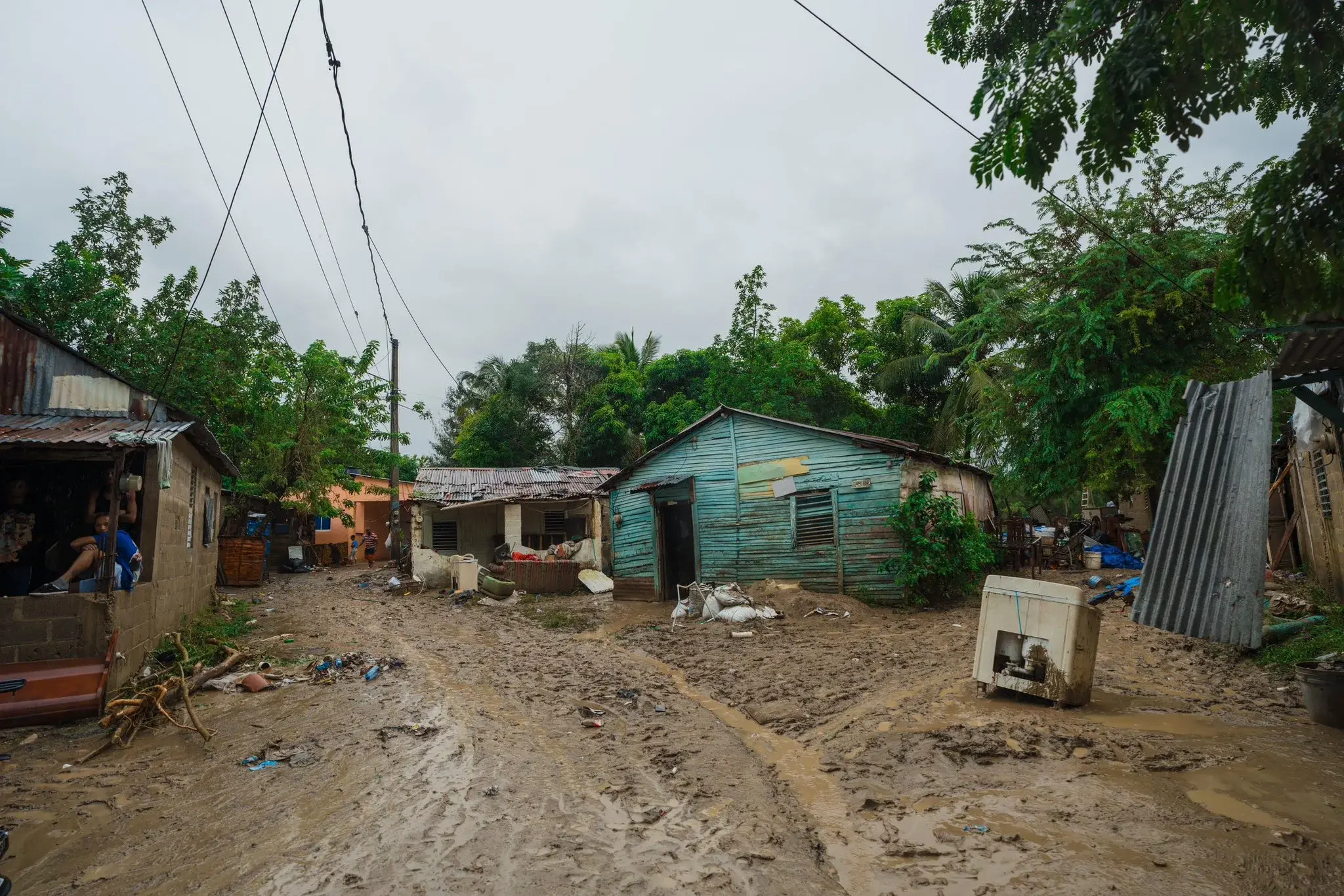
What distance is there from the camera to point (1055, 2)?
6.47 meters

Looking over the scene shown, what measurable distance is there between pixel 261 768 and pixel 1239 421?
31.2ft

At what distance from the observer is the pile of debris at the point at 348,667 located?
843 cm

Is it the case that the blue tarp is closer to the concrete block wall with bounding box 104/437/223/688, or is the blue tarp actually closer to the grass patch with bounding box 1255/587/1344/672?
the grass patch with bounding box 1255/587/1344/672

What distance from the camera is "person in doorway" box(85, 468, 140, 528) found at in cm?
814

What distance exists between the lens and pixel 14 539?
852 cm

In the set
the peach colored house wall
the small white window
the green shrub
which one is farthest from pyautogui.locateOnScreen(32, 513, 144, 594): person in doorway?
the peach colored house wall

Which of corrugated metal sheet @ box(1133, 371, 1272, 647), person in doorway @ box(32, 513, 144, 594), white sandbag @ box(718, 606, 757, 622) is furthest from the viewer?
white sandbag @ box(718, 606, 757, 622)

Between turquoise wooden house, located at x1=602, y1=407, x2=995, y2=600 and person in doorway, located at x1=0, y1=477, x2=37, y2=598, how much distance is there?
1139 cm

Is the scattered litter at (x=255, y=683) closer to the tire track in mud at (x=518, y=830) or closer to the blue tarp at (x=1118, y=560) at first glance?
the tire track in mud at (x=518, y=830)

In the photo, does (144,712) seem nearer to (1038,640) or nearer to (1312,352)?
(1038,640)

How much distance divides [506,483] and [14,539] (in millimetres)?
17473

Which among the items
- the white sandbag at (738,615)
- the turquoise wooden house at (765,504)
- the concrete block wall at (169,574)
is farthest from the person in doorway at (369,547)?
the white sandbag at (738,615)

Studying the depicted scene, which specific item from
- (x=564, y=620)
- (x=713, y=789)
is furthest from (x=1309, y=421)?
(x=564, y=620)

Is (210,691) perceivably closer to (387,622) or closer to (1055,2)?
(387,622)
